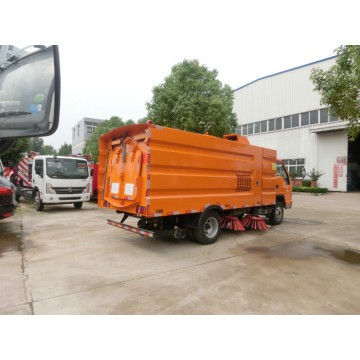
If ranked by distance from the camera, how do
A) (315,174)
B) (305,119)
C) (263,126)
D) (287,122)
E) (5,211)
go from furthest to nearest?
1. (263,126)
2. (287,122)
3. (305,119)
4. (315,174)
5. (5,211)

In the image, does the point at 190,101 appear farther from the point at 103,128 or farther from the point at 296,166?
the point at 103,128

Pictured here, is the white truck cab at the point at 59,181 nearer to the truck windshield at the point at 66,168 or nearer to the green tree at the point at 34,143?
the truck windshield at the point at 66,168

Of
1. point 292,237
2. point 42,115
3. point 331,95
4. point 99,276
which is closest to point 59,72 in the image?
point 42,115

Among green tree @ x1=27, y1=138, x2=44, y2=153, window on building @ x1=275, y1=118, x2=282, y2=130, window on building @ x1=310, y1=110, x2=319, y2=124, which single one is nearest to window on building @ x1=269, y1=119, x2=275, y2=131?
window on building @ x1=275, y1=118, x2=282, y2=130

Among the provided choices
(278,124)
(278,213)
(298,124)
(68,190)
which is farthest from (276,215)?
(278,124)

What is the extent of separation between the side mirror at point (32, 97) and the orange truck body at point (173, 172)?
11.6ft

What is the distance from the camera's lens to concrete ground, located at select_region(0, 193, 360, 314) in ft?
10.8

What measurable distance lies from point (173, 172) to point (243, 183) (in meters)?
2.41

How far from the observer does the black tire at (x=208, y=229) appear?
19.6ft

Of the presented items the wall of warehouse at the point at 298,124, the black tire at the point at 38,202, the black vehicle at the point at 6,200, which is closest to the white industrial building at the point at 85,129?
the wall of warehouse at the point at 298,124

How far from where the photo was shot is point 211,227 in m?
6.41

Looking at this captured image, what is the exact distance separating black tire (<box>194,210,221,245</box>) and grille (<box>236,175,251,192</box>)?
1.05 meters

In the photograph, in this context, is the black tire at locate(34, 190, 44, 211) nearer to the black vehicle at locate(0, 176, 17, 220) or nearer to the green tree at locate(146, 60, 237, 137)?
the black vehicle at locate(0, 176, 17, 220)

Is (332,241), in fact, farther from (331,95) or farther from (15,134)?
(15,134)
